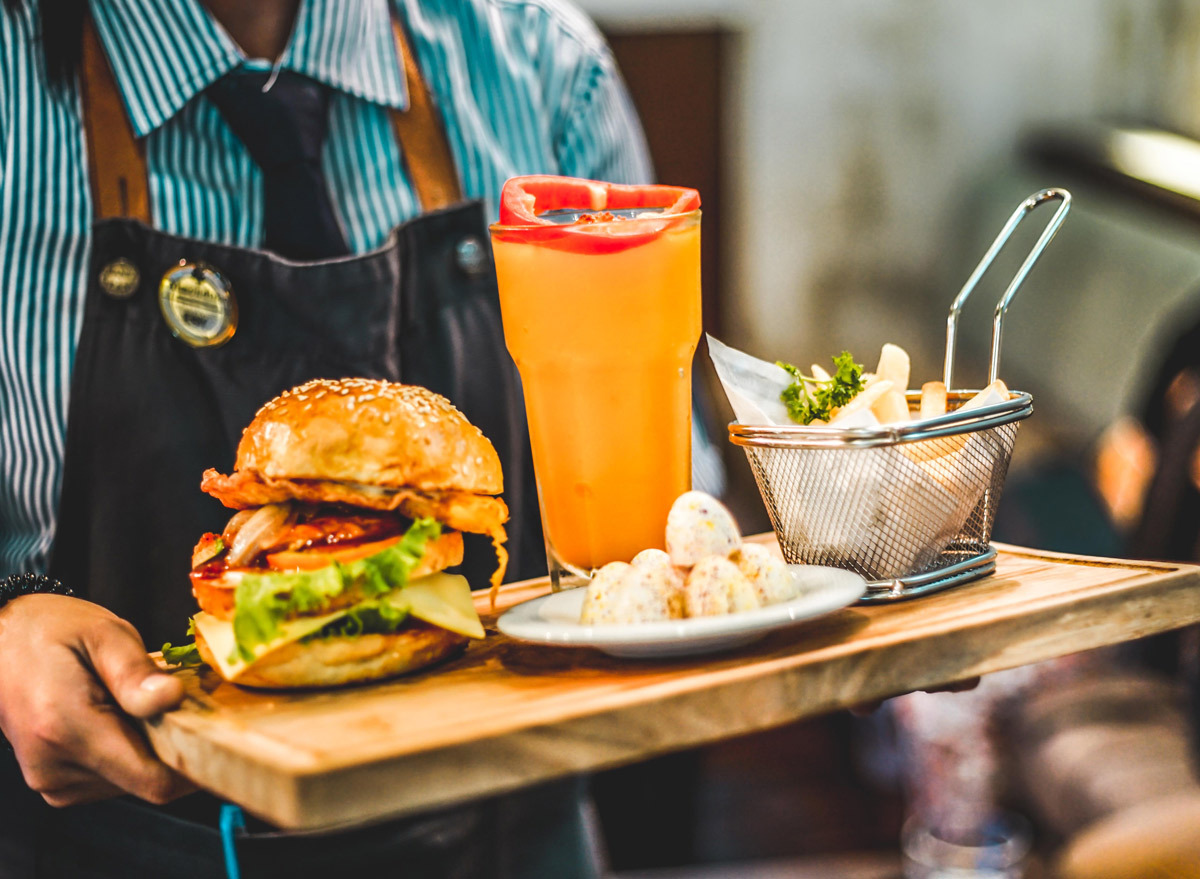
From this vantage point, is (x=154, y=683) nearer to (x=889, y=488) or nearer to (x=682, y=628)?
(x=682, y=628)

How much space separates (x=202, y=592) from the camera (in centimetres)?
119

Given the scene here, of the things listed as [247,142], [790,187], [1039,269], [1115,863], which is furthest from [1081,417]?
[247,142]

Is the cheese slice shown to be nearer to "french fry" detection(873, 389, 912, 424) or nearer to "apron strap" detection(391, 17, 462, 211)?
"french fry" detection(873, 389, 912, 424)

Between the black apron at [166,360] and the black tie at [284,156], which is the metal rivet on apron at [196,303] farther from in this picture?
the black tie at [284,156]

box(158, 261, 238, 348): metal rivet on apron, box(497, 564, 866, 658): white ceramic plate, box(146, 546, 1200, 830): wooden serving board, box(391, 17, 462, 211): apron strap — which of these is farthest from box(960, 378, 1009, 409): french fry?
box(158, 261, 238, 348): metal rivet on apron

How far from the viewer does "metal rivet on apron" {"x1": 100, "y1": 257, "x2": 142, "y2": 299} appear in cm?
162

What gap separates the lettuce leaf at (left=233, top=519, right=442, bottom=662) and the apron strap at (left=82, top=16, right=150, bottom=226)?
2.73 ft

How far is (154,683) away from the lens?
1067 millimetres

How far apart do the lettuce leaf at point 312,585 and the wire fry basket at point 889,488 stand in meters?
0.45

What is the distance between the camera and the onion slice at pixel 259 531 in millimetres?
1209

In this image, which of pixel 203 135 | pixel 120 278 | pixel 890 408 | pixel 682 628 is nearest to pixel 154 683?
pixel 682 628

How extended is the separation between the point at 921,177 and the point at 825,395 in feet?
13.3

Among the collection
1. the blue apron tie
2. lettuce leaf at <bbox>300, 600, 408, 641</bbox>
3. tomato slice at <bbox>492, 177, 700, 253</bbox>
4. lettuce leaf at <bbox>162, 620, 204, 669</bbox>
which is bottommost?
the blue apron tie

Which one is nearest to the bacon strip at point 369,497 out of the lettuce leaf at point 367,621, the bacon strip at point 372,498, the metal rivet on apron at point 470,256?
the bacon strip at point 372,498
